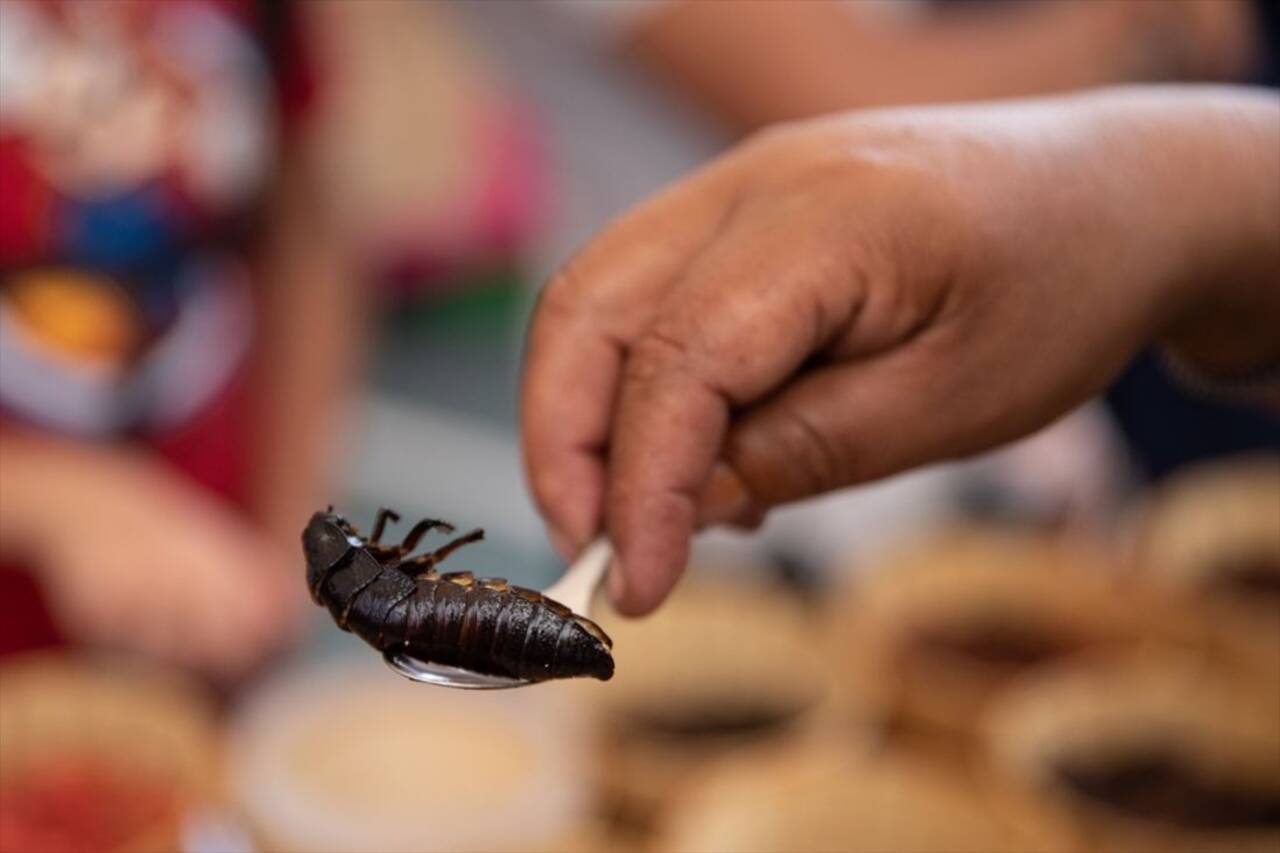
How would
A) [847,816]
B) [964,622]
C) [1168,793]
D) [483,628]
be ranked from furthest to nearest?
[964,622], [1168,793], [847,816], [483,628]

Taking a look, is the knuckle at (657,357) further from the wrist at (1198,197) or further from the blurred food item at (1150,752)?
the blurred food item at (1150,752)

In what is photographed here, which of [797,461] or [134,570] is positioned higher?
[134,570]

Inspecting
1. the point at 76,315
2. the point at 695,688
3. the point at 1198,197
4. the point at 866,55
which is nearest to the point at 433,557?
the point at 1198,197

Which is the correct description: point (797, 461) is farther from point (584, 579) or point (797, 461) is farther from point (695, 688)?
point (695, 688)

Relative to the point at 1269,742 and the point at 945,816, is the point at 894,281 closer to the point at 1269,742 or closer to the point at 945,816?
the point at 945,816

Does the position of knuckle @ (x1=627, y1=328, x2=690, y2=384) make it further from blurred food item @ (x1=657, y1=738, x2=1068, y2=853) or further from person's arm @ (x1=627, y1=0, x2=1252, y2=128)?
person's arm @ (x1=627, y1=0, x2=1252, y2=128)
